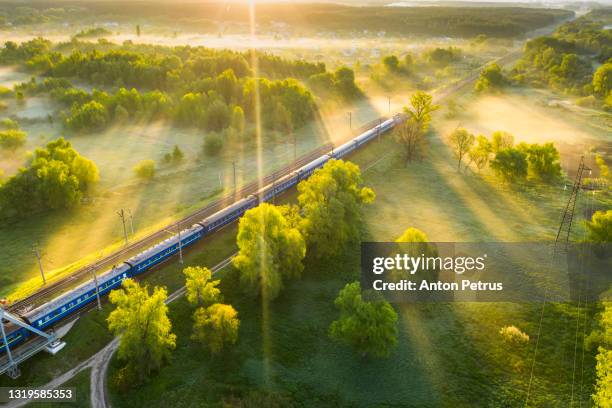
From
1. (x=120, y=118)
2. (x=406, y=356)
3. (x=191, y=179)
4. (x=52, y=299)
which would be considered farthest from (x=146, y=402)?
(x=120, y=118)

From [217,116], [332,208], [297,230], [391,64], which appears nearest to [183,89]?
[217,116]

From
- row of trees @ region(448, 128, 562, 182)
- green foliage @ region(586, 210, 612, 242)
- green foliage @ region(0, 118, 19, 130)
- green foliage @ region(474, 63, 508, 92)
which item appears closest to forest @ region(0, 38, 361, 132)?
green foliage @ region(0, 118, 19, 130)

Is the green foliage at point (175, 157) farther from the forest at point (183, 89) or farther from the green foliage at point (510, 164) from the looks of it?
the green foliage at point (510, 164)

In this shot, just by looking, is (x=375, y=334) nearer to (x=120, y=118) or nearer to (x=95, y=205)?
(x=95, y=205)

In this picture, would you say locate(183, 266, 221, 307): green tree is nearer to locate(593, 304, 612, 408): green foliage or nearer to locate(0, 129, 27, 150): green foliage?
locate(593, 304, 612, 408): green foliage

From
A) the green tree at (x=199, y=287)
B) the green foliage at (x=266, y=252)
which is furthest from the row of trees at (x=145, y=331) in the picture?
the green foliage at (x=266, y=252)

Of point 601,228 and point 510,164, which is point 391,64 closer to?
point 510,164
